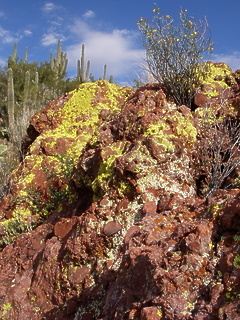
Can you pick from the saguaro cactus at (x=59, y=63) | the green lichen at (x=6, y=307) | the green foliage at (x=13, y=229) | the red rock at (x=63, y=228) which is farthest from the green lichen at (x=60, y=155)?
the saguaro cactus at (x=59, y=63)

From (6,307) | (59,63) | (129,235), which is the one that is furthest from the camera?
(59,63)

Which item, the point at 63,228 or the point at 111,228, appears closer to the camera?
the point at 111,228

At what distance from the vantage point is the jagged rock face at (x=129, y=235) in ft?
6.72

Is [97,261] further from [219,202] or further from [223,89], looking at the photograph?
[223,89]

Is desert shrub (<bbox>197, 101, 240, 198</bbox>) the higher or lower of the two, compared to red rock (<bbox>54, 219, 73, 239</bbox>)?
higher

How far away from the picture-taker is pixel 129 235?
278 centimetres

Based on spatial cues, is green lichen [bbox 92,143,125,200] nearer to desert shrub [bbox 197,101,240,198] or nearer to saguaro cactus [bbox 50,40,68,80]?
desert shrub [bbox 197,101,240,198]

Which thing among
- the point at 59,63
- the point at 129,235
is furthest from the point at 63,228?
the point at 59,63

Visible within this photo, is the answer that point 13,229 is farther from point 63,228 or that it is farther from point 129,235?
point 129,235

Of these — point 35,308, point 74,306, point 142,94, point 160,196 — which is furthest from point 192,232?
point 142,94

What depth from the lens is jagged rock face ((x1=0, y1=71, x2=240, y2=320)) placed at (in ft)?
6.72

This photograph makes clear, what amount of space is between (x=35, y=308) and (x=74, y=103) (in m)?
4.21

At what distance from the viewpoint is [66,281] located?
3.15 meters

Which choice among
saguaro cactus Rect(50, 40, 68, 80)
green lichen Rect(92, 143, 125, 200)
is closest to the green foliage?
green lichen Rect(92, 143, 125, 200)
